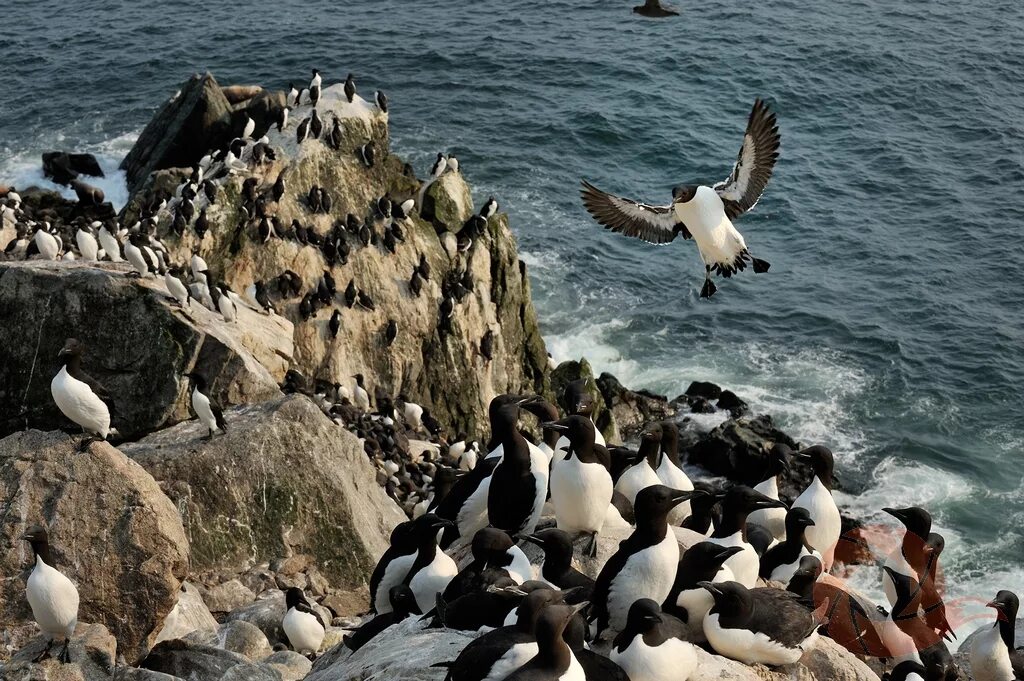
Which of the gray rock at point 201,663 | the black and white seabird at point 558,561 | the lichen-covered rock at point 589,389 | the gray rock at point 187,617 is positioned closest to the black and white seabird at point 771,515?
the black and white seabird at point 558,561

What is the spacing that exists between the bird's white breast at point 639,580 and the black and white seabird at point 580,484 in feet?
4.25

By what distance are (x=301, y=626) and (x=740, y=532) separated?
579cm

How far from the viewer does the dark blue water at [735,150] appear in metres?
31.1

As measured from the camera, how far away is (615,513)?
35.0 ft

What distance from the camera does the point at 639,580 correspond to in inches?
313

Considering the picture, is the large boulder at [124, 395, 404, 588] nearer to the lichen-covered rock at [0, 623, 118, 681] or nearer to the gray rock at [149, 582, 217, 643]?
the gray rock at [149, 582, 217, 643]

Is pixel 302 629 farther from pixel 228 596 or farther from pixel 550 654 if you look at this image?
pixel 550 654

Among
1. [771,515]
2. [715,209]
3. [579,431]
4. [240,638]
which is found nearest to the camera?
[579,431]

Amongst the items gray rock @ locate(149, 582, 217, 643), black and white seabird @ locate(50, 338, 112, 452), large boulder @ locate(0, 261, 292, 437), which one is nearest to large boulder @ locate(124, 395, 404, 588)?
large boulder @ locate(0, 261, 292, 437)

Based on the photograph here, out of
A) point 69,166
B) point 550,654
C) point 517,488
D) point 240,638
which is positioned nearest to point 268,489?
point 240,638

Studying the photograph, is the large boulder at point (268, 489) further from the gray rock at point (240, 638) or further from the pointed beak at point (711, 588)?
the pointed beak at point (711, 588)

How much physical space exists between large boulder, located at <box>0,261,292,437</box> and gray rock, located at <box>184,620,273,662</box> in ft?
13.9

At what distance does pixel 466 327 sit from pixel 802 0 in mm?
39815

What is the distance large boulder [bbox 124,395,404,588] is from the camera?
15.0 m
